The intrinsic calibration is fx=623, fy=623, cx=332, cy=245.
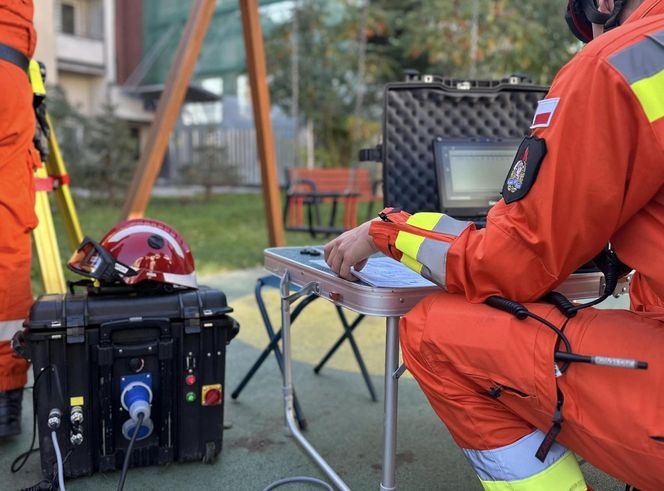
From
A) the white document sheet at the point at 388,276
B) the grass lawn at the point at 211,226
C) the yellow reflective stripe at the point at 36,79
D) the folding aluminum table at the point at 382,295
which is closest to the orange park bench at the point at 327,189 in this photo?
the grass lawn at the point at 211,226

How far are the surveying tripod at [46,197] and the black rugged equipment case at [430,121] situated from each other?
4.60 feet

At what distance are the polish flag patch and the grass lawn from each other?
367 cm

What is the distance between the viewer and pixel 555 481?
1275mm

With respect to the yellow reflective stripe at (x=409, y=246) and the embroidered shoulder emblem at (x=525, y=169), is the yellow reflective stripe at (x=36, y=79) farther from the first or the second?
the embroidered shoulder emblem at (x=525, y=169)

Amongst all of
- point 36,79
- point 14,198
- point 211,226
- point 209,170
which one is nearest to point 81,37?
point 209,170

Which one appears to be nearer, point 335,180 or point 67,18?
point 335,180

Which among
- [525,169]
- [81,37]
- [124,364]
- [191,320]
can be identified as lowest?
[124,364]

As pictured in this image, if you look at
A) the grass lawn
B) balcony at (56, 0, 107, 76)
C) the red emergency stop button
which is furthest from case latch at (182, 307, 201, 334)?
balcony at (56, 0, 107, 76)

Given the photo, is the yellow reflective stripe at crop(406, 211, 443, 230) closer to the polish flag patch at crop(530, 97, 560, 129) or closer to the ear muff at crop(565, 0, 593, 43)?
the polish flag patch at crop(530, 97, 560, 129)

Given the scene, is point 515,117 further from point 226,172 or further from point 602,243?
point 226,172

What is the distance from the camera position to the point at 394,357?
160cm

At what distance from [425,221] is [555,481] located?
1.99 feet

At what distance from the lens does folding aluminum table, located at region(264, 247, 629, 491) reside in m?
1.53

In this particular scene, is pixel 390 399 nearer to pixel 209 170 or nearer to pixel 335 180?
pixel 335 180
